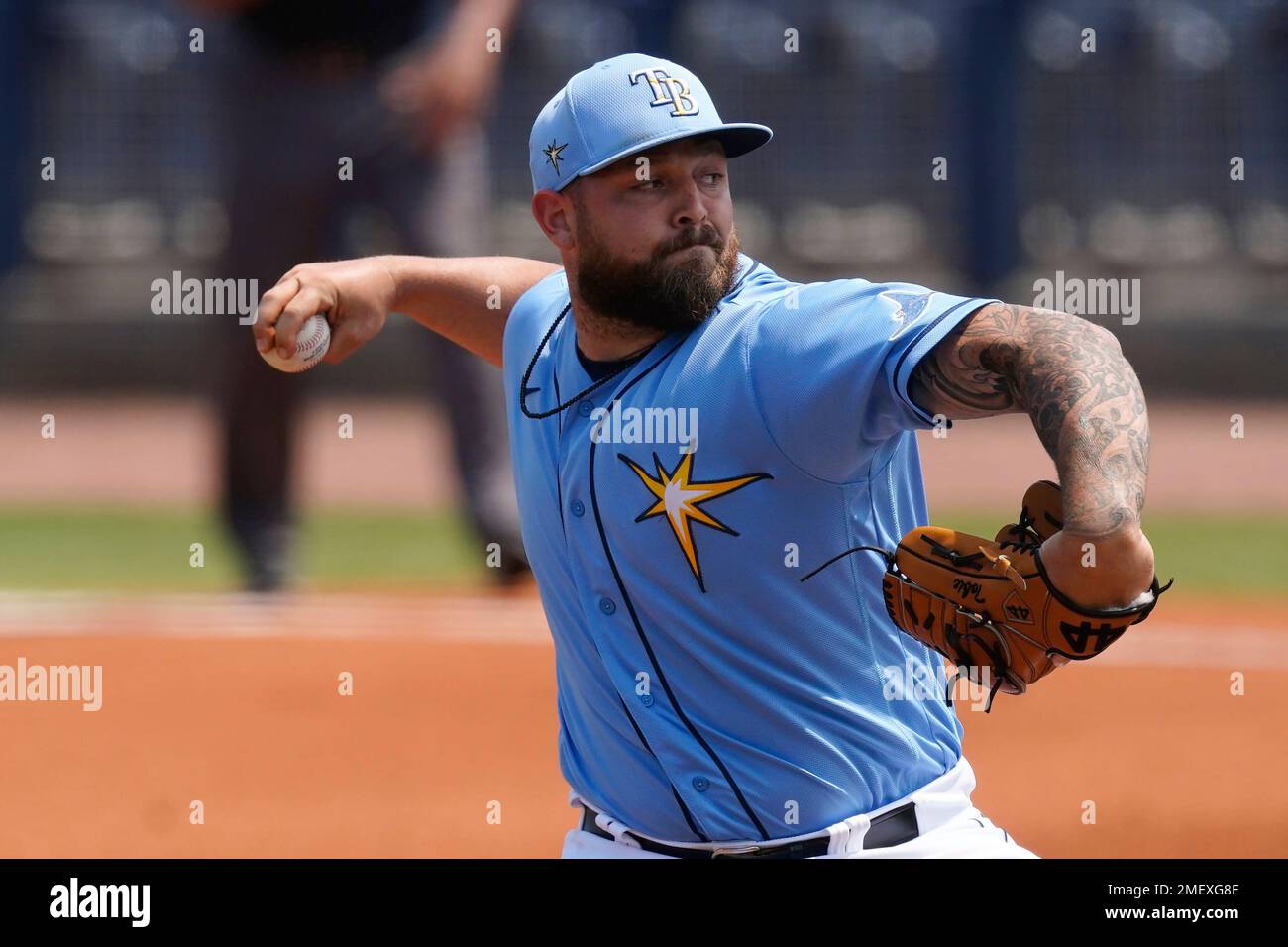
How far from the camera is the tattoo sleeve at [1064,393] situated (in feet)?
7.22

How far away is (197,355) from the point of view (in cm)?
1880

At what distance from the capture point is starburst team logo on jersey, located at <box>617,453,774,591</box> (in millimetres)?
2854

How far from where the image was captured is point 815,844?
116 inches

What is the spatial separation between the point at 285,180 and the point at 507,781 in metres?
5.10

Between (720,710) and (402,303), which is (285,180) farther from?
(720,710)

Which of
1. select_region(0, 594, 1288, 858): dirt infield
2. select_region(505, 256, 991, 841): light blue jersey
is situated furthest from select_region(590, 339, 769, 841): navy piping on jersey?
select_region(0, 594, 1288, 858): dirt infield

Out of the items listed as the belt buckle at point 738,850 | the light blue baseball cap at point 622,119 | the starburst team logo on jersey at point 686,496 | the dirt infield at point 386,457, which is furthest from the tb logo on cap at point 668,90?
the dirt infield at point 386,457

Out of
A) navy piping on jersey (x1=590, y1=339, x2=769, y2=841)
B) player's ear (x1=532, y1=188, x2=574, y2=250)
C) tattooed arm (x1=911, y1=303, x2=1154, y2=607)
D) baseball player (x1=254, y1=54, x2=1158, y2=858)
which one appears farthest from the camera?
player's ear (x1=532, y1=188, x2=574, y2=250)

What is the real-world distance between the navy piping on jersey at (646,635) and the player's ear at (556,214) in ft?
1.05

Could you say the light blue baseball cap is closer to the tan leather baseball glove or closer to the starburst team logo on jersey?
the starburst team logo on jersey

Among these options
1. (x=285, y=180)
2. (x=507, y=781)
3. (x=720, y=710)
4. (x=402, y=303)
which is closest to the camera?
(x=720, y=710)

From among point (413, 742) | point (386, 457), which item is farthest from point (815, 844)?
point (386, 457)

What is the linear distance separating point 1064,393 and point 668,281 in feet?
2.87

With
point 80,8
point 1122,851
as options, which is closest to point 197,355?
point 80,8
